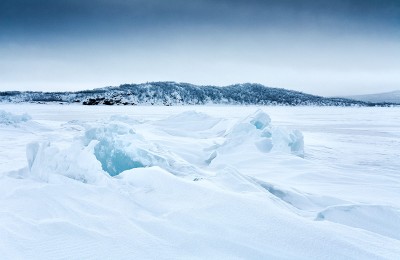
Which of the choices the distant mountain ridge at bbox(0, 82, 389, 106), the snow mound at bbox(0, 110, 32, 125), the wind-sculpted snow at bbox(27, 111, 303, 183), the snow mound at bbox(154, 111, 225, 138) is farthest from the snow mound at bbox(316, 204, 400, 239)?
the distant mountain ridge at bbox(0, 82, 389, 106)

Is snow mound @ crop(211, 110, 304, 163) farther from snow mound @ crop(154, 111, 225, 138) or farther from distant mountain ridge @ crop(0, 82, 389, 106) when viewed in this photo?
distant mountain ridge @ crop(0, 82, 389, 106)

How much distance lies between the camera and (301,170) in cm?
537

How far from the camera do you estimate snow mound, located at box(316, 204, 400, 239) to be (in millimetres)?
2730

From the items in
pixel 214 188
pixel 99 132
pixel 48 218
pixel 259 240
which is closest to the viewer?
pixel 259 240

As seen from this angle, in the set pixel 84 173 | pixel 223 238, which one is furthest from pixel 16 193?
pixel 223 238

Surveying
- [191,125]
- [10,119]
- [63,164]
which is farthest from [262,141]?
[10,119]

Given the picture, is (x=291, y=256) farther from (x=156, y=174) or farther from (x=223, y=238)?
(x=156, y=174)

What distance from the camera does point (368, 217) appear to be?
2.90 meters

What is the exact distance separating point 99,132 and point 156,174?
8.82 feet

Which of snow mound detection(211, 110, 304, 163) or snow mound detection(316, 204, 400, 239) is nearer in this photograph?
snow mound detection(316, 204, 400, 239)

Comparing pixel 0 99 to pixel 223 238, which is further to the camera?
pixel 0 99

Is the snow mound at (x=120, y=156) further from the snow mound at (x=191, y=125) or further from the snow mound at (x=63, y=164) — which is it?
the snow mound at (x=191, y=125)

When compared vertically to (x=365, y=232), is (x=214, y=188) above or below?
above

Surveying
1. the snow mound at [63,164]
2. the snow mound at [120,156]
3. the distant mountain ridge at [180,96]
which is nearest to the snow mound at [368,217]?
the snow mound at [63,164]
